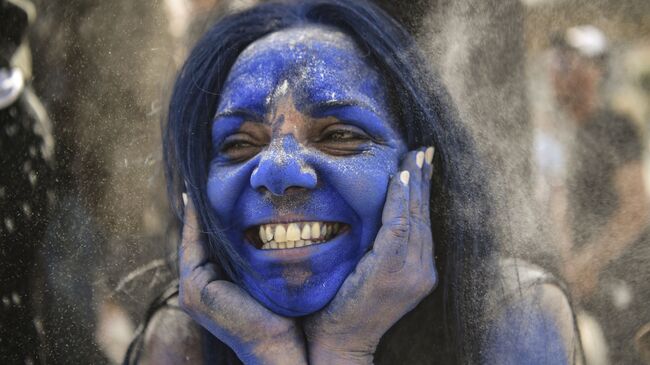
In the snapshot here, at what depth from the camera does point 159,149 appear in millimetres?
2043

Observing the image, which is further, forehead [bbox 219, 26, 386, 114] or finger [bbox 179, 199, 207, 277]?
finger [bbox 179, 199, 207, 277]

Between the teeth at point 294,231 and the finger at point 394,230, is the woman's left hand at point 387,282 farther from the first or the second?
the teeth at point 294,231

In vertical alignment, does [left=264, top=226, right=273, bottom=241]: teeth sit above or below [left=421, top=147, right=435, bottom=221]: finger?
below

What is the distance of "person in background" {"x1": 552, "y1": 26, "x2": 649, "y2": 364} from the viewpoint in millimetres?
1687

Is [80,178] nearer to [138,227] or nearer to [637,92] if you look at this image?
[138,227]

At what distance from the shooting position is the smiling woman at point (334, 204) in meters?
1.71

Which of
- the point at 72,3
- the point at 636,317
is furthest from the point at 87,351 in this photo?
the point at 636,317

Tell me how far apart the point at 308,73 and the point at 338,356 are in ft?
2.07

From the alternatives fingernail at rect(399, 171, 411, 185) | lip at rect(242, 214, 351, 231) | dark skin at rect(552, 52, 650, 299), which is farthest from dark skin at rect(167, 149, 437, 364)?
dark skin at rect(552, 52, 650, 299)

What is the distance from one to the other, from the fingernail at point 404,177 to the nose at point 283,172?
0.62 feet

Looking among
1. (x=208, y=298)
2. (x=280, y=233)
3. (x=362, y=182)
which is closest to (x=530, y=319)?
(x=362, y=182)

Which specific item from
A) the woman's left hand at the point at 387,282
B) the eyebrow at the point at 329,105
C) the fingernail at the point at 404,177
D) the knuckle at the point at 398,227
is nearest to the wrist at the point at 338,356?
the woman's left hand at the point at 387,282

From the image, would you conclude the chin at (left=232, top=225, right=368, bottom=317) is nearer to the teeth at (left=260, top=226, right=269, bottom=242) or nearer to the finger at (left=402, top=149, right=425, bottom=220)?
the teeth at (left=260, top=226, right=269, bottom=242)

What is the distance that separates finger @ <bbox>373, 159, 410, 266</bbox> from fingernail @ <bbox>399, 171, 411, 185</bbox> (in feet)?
0.05
